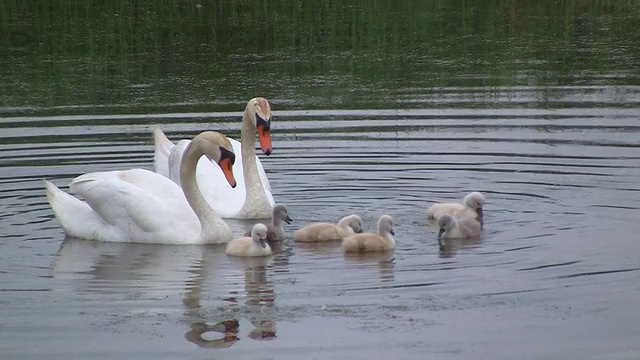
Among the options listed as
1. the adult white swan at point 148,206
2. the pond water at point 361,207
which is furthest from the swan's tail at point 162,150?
the adult white swan at point 148,206

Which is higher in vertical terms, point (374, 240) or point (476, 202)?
point (476, 202)

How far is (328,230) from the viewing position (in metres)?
11.5

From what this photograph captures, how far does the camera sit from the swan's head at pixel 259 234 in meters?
11.0

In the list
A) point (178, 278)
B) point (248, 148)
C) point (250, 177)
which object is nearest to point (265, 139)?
point (250, 177)

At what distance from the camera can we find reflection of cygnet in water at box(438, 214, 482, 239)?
11297mm

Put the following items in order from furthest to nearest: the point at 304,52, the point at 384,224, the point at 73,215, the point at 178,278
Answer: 1. the point at 304,52
2. the point at 73,215
3. the point at 384,224
4. the point at 178,278

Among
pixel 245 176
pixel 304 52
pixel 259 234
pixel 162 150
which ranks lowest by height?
pixel 259 234

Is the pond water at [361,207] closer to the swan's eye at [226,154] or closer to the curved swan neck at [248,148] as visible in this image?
the curved swan neck at [248,148]

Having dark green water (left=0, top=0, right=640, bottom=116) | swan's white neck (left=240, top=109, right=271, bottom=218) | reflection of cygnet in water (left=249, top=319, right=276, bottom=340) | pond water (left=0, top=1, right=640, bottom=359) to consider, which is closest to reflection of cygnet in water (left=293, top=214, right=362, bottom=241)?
pond water (left=0, top=1, right=640, bottom=359)

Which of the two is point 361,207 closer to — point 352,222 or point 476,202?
point 352,222

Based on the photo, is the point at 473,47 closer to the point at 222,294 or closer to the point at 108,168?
the point at 108,168

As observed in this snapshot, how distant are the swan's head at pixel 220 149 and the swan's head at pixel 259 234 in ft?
3.46

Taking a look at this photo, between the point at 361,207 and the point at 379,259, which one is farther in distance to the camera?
the point at 361,207

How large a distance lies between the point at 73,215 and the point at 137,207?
737 mm
